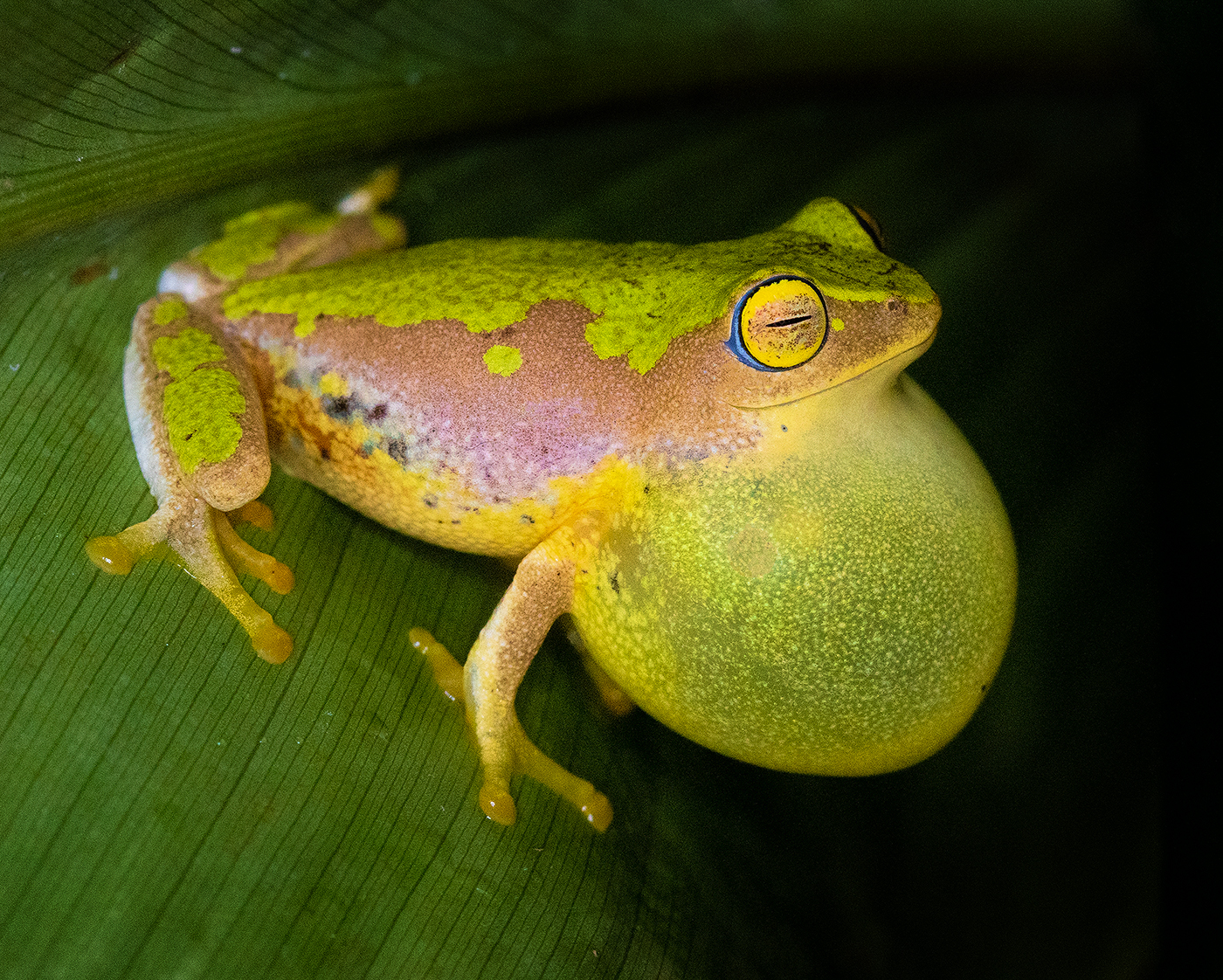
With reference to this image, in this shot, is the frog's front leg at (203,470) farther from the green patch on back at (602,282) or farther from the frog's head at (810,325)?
the frog's head at (810,325)

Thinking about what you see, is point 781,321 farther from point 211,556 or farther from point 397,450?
point 211,556

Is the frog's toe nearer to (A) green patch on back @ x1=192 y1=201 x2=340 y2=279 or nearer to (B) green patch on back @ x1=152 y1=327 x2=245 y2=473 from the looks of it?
(B) green patch on back @ x1=152 y1=327 x2=245 y2=473

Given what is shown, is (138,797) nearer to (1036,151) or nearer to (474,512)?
(474,512)

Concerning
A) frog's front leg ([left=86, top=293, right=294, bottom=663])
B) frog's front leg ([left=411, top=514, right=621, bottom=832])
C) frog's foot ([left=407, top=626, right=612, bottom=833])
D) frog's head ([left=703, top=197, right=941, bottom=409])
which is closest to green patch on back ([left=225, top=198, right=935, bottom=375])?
frog's head ([left=703, top=197, right=941, bottom=409])

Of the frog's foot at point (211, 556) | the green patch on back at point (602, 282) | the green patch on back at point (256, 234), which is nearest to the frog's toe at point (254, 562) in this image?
the frog's foot at point (211, 556)

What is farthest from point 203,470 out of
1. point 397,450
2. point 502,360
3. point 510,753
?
point 510,753

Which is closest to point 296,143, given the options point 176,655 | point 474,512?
point 474,512

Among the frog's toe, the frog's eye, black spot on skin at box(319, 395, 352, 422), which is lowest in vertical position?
the frog's toe
